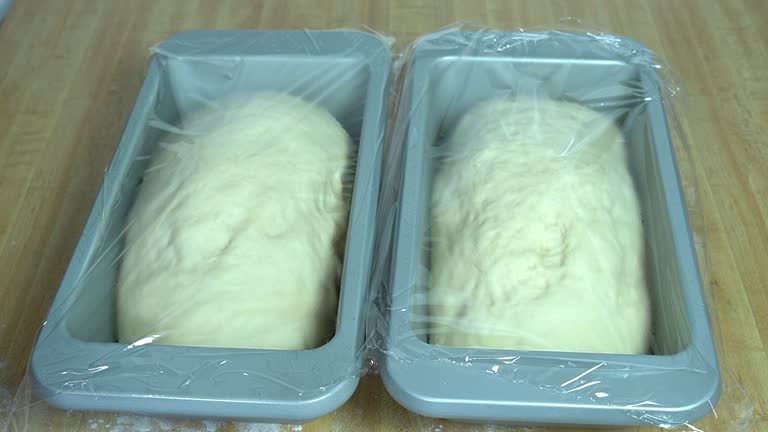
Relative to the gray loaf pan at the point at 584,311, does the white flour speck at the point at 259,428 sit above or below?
below

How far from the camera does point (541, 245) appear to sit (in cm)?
66

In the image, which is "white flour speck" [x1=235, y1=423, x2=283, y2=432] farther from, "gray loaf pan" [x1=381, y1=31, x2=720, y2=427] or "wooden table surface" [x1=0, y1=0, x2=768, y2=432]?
"gray loaf pan" [x1=381, y1=31, x2=720, y2=427]

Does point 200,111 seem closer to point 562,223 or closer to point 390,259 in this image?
point 390,259

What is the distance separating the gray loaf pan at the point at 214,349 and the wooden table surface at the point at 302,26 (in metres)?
0.07

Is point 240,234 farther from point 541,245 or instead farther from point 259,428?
point 541,245

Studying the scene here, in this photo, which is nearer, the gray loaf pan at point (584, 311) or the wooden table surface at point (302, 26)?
the gray loaf pan at point (584, 311)

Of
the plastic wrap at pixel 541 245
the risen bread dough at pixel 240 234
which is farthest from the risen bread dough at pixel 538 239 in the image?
the risen bread dough at pixel 240 234

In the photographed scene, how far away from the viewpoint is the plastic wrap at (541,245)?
0.55 meters

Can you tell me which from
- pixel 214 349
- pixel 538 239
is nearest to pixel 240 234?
pixel 214 349

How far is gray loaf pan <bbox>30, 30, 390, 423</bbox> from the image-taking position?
550 mm

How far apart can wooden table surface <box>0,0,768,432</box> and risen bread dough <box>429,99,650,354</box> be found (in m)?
0.10

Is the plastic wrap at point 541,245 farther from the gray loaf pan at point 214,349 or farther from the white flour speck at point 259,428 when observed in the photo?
the white flour speck at point 259,428

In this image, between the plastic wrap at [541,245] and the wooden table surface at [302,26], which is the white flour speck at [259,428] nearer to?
the wooden table surface at [302,26]

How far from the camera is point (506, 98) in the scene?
0.83m
